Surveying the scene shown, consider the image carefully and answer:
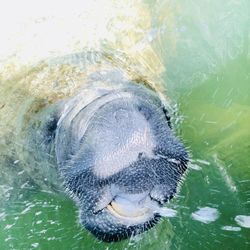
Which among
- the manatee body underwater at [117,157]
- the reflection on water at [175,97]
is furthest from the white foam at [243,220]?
the manatee body underwater at [117,157]

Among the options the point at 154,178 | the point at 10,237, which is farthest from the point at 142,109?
the point at 10,237

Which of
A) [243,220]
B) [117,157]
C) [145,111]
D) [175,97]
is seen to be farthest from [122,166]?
[243,220]

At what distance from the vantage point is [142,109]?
10.7 feet

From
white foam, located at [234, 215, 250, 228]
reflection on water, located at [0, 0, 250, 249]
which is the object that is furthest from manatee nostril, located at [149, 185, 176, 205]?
white foam, located at [234, 215, 250, 228]

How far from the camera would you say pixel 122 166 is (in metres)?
→ 2.96

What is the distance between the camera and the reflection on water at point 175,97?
4.46m

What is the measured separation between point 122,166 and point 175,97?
2367mm

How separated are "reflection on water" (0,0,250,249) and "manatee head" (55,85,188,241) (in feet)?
2.23

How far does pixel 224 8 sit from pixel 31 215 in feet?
10.2

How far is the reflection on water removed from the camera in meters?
4.46

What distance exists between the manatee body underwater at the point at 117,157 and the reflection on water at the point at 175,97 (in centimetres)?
41

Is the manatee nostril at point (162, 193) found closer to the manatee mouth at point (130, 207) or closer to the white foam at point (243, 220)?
the manatee mouth at point (130, 207)

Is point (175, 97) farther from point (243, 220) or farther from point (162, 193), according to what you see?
point (243, 220)

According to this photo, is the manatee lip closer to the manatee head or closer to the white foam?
the manatee head
